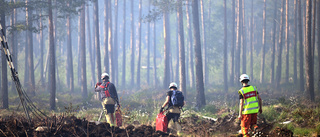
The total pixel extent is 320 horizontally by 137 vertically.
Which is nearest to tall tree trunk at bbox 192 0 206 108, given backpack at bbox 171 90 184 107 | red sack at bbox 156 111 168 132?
backpack at bbox 171 90 184 107

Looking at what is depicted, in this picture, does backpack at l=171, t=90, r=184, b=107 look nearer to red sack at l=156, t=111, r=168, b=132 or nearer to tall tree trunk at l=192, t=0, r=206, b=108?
red sack at l=156, t=111, r=168, b=132

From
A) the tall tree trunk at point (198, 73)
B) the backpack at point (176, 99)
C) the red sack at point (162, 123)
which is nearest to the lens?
the red sack at point (162, 123)

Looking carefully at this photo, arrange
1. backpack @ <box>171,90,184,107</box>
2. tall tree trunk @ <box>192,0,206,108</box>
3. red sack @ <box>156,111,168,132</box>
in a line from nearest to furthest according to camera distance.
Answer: red sack @ <box>156,111,168,132</box>, backpack @ <box>171,90,184,107</box>, tall tree trunk @ <box>192,0,206,108</box>

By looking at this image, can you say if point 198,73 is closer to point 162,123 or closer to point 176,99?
point 176,99

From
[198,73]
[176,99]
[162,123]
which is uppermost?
[198,73]

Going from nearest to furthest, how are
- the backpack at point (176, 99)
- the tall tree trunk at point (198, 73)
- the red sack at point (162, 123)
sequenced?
Result: the red sack at point (162, 123) < the backpack at point (176, 99) < the tall tree trunk at point (198, 73)

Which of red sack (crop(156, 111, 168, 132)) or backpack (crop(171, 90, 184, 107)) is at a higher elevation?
backpack (crop(171, 90, 184, 107))

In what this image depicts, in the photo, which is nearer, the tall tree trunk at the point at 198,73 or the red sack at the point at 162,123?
the red sack at the point at 162,123

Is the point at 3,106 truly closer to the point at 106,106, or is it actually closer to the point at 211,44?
the point at 106,106

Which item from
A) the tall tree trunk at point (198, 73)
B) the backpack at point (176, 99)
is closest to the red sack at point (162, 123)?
the backpack at point (176, 99)

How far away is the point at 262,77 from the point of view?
31.9 meters

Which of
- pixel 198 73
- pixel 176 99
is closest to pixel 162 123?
pixel 176 99

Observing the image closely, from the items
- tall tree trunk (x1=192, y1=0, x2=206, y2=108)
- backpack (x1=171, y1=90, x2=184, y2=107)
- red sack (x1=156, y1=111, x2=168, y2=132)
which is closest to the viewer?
red sack (x1=156, y1=111, x2=168, y2=132)

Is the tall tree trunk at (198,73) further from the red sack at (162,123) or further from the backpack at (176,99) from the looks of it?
the red sack at (162,123)
